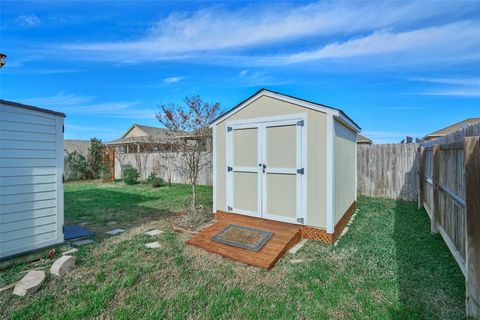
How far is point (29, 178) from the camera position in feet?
10.7

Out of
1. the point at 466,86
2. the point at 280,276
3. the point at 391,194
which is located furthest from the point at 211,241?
the point at 466,86

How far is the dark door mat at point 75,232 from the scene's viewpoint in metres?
4.27

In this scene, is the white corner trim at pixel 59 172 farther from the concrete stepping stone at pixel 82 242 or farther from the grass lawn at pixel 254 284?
the grass lawn at pixel 254 284

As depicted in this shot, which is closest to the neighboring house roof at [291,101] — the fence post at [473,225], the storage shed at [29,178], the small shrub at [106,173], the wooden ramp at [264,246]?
the fence post at [473,225]

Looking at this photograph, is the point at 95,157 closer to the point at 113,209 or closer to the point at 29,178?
the point at 113,209

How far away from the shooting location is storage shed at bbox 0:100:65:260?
Answer: 3037 mm

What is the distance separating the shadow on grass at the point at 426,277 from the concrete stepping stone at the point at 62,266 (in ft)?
12.3

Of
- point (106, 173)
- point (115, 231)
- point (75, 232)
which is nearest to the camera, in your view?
point (75, 232)

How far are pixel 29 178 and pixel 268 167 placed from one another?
12.4 ft

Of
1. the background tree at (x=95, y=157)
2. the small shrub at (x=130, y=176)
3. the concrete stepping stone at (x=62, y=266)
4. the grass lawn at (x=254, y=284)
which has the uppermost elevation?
the background tree at (x=95, y=157)

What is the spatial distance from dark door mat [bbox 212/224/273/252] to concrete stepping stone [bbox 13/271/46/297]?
2.29 m

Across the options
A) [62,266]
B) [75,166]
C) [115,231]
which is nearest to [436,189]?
[62,266]

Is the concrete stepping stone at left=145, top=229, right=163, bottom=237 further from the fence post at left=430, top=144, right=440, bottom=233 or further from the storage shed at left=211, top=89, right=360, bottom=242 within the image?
the fence post at left=430, top=144, right=440, bottom=233

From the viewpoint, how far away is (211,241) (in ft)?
12.7
